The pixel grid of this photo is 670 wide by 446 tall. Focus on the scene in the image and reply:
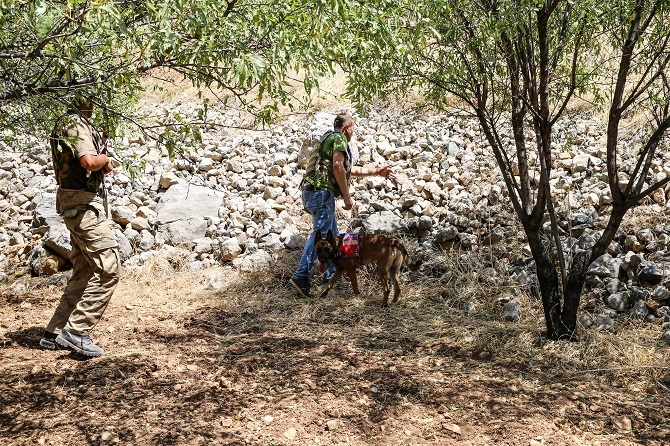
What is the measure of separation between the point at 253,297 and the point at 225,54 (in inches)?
141

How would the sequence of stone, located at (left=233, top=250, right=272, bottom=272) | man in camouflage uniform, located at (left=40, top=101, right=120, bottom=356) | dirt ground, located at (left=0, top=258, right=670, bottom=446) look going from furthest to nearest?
stone, located at (left=233, top=250, right=272, bottom=272) < man in camouflage uniform, located at (left=40, top=101, right=120, bottom=356) < dirt ground, located at (left=0, top=258, right=670, bottom=446)

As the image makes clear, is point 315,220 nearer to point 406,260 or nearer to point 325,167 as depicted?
point 325,167

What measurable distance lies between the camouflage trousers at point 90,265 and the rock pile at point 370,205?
8.21 ft

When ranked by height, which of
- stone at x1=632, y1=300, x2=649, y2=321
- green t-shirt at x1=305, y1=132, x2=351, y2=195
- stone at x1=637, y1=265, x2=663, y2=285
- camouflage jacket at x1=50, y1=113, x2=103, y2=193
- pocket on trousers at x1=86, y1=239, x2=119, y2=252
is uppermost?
green t-shirt at x1=305, y1=132, x2=351, y2=195

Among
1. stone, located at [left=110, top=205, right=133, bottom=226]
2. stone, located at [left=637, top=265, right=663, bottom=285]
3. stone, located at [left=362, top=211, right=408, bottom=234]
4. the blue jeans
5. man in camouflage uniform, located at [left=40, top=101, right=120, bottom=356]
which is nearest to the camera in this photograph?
man in camouflage uniform, located at [left=40, top=101, right=120, bottom=356]

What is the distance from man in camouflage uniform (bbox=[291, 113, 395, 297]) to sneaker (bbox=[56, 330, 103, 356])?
7.28 feet

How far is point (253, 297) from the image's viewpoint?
6.45 metres

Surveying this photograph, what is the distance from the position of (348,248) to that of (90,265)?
245 centimetres

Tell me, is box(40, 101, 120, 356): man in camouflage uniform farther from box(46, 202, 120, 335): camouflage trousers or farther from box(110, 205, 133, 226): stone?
box(110, 205, 133, 226): stone

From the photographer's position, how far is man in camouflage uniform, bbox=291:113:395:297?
586cm

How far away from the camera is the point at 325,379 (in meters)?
4.42

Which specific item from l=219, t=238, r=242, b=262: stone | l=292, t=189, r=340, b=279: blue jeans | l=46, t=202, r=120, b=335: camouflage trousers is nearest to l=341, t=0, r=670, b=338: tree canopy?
l=292, t=189, r=340, b=279: blue jeans

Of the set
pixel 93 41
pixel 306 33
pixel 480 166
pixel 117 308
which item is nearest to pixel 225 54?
pixel 306 33

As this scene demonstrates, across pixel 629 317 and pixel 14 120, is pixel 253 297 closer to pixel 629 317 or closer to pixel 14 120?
pixel 14 120
